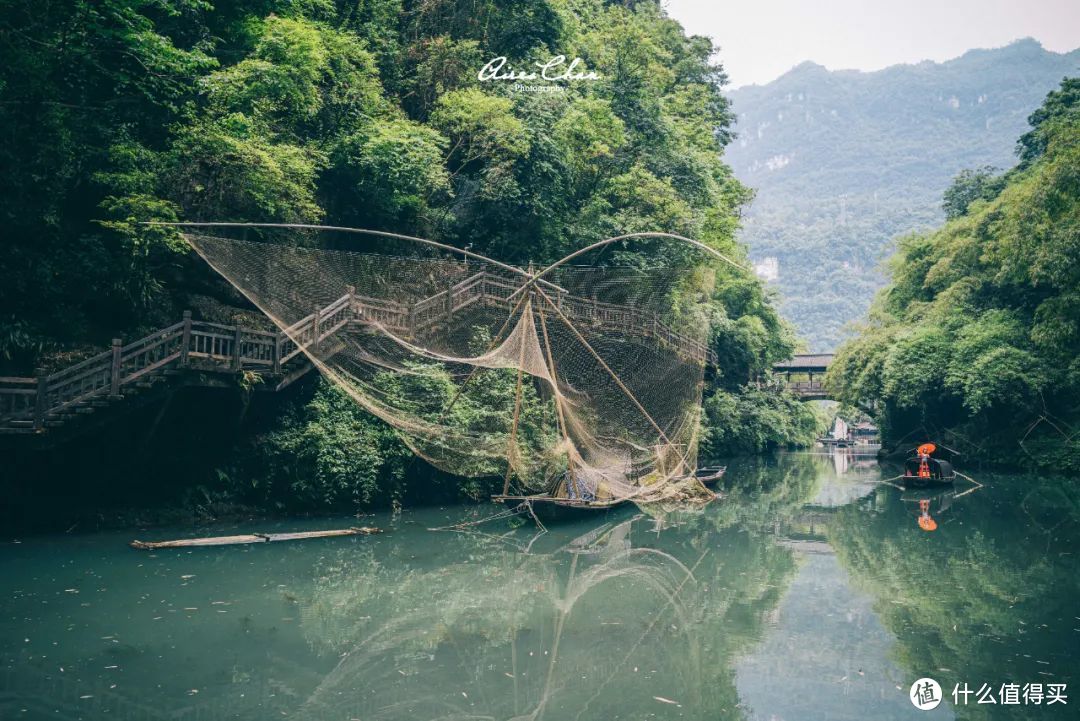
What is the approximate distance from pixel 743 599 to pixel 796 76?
203 meters

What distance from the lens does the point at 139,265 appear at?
11078 mm

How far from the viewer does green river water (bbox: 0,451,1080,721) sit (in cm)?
527

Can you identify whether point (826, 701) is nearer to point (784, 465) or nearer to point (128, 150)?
point (128, 150)

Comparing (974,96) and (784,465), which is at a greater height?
(974,96)

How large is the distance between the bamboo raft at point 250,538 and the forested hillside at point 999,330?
18.9m

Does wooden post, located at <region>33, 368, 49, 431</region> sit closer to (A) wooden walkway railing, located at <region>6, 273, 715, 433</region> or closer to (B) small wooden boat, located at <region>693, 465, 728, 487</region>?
(A) wooden walkway railing, located at <region>6, 273, 715, 433</region>

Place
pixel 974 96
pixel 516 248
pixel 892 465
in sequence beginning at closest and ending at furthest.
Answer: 1. pixel 516 248
2. pixel 892 465
3. pixel 974 96

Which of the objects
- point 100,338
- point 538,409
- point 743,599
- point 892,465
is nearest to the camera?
point 743,599

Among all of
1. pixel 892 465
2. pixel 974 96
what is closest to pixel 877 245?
pixel 892 465

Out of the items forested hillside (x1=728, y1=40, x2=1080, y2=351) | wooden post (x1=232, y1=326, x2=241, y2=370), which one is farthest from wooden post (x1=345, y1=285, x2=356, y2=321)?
forested hillside (x1=728, y1=40, x2=1080, y2=351)

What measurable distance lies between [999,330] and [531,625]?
21146 millimetres

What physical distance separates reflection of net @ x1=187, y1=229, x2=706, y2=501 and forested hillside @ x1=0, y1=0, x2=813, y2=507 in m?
1.31
